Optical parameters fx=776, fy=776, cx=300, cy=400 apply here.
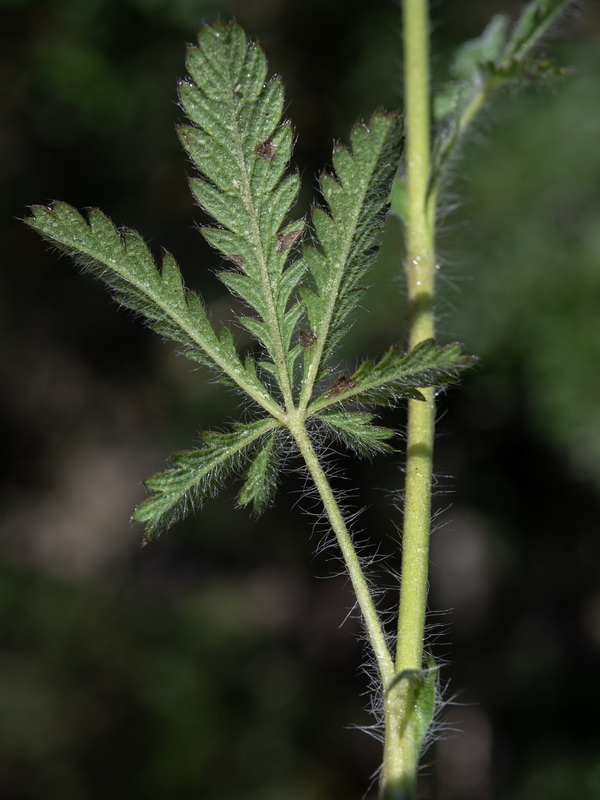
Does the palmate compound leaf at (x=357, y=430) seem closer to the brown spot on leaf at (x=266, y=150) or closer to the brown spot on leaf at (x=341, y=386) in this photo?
the brown spot on leaf at (x=341, y=386)

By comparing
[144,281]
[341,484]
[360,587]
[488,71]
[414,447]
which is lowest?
[360,587]

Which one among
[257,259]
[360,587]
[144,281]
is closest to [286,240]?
[257,259]

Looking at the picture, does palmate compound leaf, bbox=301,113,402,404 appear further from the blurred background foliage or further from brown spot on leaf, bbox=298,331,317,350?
the blurred background foliage

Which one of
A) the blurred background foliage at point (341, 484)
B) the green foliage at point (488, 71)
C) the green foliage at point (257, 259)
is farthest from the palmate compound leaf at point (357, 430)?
the blurred background foliage at point (341, 484)

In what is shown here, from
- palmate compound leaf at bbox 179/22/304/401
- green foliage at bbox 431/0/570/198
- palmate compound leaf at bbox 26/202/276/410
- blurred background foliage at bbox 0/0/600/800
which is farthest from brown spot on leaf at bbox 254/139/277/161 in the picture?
blurred background foliage at bbox 0/0/600/800

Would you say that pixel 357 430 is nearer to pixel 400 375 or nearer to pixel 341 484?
Answer: pixel 400 375

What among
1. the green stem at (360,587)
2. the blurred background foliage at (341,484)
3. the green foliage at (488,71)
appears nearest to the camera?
the green stem at (360,587)
